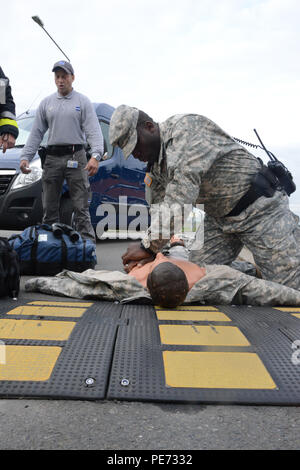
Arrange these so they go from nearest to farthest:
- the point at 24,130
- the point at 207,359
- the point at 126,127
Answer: the point at 207,359, the point at 126,127, the point at 24,130

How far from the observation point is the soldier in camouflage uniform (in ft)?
9.55

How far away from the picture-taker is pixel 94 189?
237 inches

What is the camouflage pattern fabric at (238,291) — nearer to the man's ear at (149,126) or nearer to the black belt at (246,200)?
the black belt at (246,200)

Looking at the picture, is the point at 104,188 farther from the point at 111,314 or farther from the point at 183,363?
the point at 183,363

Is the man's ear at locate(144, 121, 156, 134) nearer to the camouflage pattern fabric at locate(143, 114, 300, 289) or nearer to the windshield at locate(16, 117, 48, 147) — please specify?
the camouflage pattern fabric at locate(143, 114, 300, 289)

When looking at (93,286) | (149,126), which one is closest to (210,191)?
(149,126)

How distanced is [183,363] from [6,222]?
12.4 ft

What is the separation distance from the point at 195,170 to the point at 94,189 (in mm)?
3273

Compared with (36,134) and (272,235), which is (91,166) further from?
(272,235)


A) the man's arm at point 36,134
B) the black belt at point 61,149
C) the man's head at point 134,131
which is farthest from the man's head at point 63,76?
the man's head at point 134,131

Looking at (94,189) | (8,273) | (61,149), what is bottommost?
(8,273)

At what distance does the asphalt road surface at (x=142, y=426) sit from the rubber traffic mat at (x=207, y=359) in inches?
2.3

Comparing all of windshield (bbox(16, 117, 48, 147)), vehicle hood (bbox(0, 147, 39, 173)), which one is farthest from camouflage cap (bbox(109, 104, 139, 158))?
windshield (bbox(16, 117, 48, 147))

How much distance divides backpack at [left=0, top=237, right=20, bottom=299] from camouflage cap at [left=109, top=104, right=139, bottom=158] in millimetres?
1019
